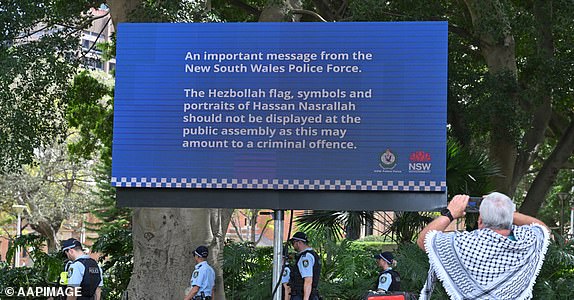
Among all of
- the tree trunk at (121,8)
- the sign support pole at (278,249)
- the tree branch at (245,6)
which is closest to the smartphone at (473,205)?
the sign support pole at (278,249)

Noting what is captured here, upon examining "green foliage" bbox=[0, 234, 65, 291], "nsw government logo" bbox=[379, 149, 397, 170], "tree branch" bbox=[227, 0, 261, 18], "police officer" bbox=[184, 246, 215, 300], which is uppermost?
"tree branch" bbox=[227, 0, 261, 18]

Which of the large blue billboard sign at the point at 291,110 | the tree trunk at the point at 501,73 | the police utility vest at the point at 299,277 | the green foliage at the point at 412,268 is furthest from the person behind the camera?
the tree trunk at the point at 501,73

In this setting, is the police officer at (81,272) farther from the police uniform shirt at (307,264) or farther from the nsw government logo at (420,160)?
the nsw government logo at (420,160)

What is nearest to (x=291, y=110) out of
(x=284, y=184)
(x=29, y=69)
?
(x=284, y=184)

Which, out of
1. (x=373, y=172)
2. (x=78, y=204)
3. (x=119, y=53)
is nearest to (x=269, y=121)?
(x=373, y=172)

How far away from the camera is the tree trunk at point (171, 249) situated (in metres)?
15.9

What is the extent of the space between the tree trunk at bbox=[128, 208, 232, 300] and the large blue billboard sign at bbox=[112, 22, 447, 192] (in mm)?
5637

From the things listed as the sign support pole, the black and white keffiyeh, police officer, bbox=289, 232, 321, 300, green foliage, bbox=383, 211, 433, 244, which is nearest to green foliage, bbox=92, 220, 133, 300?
green foliage, bbox=383, 211, 433, 244

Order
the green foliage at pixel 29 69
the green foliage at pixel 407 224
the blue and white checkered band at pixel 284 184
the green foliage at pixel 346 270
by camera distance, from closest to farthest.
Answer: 1. the blue and white checkered band at pixel 284 184
2. the green foliage at pixel 346 270
3. the green foliage at pixel 407 224
4. the green foliage at pixel 29 69

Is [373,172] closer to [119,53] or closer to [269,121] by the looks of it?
[269,121]

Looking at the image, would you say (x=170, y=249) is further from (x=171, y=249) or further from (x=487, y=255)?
(x=487, y=255)

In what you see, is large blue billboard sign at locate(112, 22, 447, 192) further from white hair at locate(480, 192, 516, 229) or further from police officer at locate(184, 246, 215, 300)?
white hair at locate(480, 192, 516, 229)

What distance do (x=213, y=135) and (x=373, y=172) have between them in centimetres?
174

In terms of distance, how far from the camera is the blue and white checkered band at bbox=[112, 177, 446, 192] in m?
9.98
